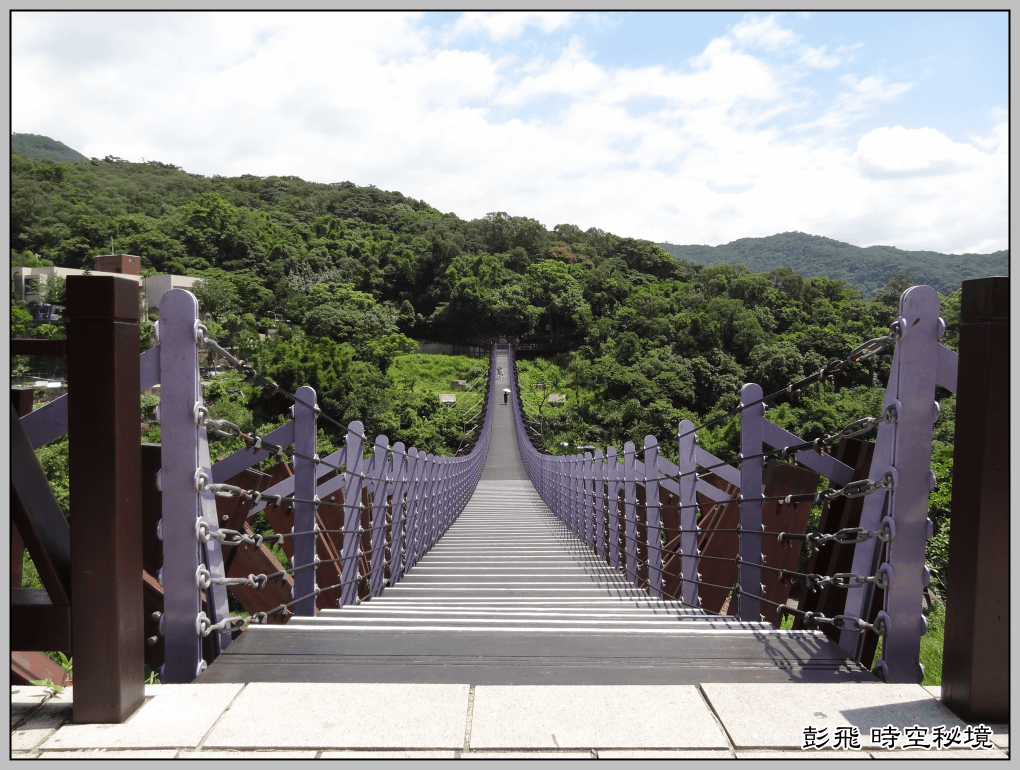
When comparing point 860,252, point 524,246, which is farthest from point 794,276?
point 860,252

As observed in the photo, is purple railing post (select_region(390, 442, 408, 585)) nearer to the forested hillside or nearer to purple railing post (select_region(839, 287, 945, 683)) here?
purple railing post (select_region(839, 287, 945, 683))

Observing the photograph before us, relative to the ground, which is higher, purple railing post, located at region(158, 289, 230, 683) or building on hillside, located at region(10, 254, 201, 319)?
building on hillside, located at region(10, 254, 201, 319)

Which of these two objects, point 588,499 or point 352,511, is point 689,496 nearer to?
point 352,511

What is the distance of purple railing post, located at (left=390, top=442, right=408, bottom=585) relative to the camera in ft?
13.2

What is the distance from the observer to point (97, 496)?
1.31 metres

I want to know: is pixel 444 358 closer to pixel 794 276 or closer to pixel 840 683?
pixel 794 276

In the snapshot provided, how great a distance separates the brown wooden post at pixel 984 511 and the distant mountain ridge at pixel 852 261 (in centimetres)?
6432

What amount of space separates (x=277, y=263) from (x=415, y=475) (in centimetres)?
4539

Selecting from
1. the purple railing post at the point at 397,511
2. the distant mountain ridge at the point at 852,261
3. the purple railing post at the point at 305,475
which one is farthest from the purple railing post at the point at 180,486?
the distant mountain ridge at the point at 852,261

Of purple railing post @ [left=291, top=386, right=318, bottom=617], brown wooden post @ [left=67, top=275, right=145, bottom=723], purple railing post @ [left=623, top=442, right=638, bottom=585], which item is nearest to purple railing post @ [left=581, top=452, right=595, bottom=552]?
purple railing post @ [left=623, top=442, right=638, bottom=585]

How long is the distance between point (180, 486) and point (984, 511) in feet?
5.36

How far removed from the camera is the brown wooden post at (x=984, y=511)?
1294mm

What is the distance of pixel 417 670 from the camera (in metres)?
1.62

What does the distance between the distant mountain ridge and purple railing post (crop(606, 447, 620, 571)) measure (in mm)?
61441
